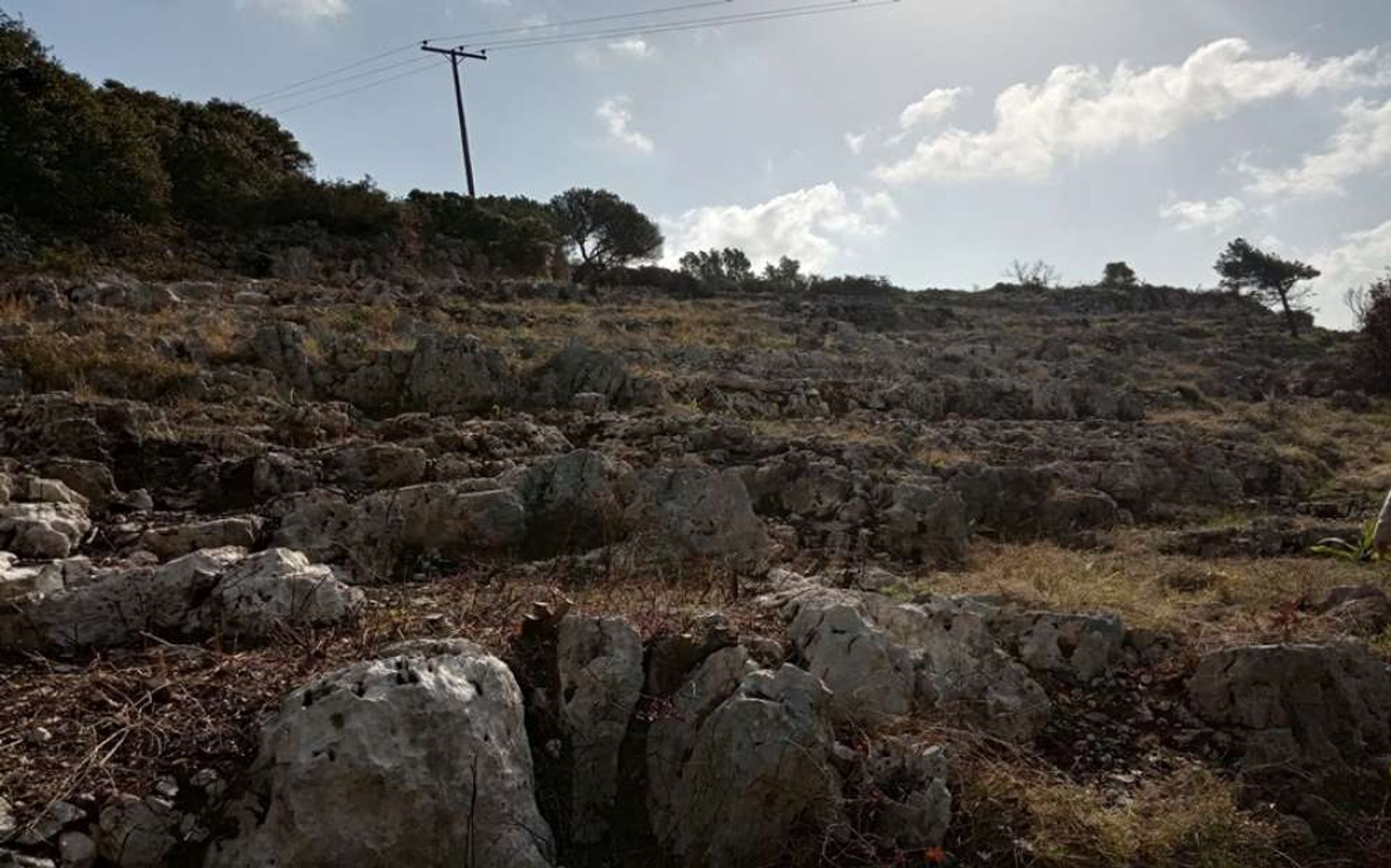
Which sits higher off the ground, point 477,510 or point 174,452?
point 174,452

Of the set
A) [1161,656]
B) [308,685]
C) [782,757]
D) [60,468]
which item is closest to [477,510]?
[60,468]

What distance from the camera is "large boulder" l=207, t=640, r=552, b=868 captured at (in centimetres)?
209

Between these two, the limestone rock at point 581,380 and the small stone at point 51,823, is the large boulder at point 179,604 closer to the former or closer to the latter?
the small stone at point 51,823

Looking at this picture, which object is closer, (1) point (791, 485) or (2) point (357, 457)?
(2) point (357, 457)

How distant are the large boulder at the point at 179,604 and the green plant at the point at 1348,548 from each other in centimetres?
633

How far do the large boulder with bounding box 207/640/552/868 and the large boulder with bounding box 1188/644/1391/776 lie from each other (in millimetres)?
2874

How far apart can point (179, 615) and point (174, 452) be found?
3613 millimetres

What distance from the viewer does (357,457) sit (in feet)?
20.7

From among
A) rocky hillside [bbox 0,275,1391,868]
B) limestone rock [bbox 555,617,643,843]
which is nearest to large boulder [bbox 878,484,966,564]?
rocky hillside [bbox 0,275,1391,868]

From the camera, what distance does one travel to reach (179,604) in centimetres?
318

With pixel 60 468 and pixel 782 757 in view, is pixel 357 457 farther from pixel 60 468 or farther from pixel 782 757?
pixel 782 757

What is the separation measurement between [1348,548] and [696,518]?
5607mm

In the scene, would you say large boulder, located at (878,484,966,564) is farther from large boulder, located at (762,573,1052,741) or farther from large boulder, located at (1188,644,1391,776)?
large boulder, located at (1188,644,1391,776)

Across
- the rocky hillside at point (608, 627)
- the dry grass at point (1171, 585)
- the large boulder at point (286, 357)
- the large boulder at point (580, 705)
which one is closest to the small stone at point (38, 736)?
the rocky hillside at point (608, 627)
